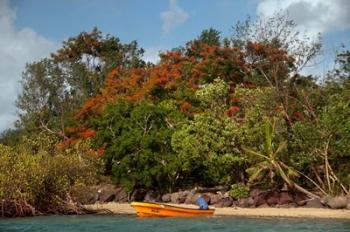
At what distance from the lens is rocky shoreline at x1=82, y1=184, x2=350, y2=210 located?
34750 millimetres

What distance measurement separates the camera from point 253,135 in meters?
37.1

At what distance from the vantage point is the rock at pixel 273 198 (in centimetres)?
3650

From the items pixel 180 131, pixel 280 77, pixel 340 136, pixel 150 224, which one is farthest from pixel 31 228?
pixel 280 77

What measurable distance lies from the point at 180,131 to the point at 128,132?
429 cm

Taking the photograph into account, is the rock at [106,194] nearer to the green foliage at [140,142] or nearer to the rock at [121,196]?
the rock at [121,196]

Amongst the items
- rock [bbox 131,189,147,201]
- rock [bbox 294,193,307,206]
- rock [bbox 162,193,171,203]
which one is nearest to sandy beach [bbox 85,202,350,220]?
rock [bbox 294,193,307,206]

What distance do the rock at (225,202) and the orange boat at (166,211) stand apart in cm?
416

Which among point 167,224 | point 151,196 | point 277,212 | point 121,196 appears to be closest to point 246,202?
point 277,212

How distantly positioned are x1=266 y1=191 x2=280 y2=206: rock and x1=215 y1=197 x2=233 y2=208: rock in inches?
92.2

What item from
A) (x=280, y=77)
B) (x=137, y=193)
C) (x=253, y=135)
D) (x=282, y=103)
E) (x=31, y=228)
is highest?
(x=280, y=77)

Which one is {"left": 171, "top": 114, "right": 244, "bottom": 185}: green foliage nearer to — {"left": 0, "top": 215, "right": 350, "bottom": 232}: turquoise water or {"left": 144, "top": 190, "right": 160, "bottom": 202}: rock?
{"left": 144, "top": 190, "right": 160, "bottom": 202}: rock

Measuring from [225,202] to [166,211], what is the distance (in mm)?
5770

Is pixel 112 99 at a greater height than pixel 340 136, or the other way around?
pixel 112 99

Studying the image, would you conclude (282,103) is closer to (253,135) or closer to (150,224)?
(253,135)
